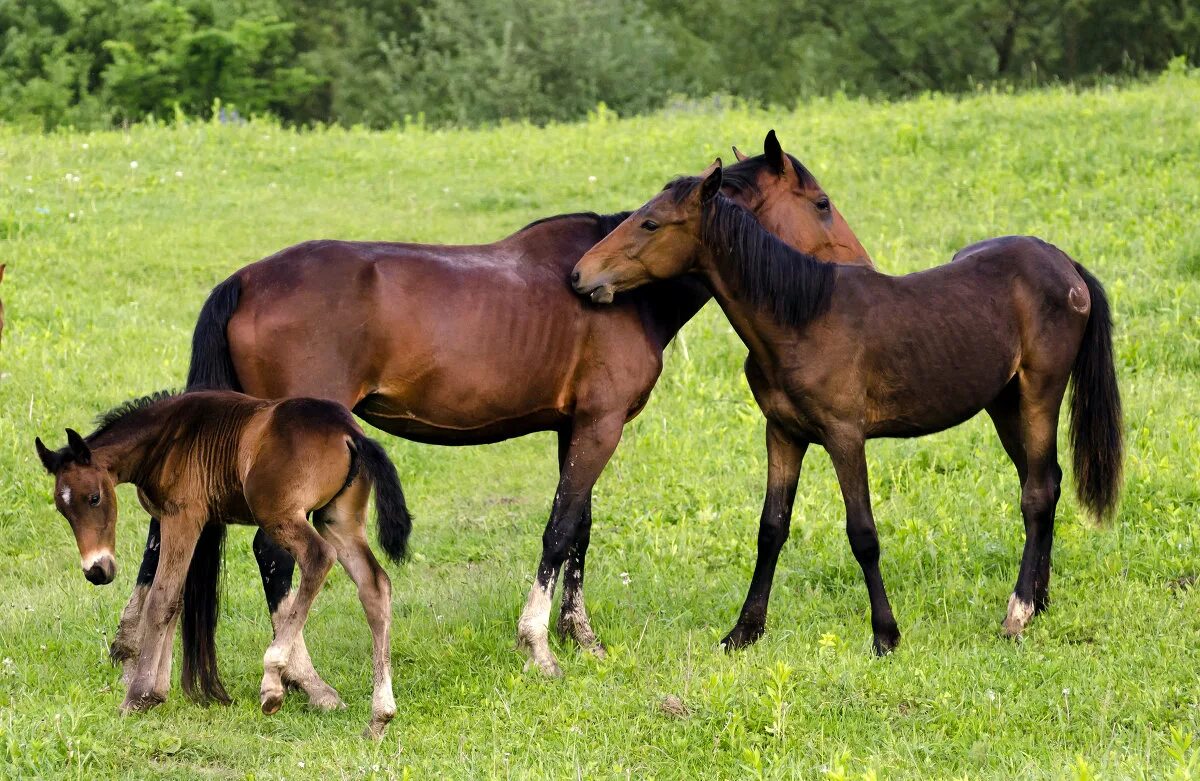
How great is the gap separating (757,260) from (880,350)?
2.39 feet

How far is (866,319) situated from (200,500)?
10.1 ft

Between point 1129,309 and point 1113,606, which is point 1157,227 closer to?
point 1129,309

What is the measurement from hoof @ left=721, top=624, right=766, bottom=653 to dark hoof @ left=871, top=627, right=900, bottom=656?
55cm

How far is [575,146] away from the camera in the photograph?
18594 mm

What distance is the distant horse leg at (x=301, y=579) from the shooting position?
5.47 m

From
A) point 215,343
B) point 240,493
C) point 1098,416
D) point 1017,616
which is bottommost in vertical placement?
point 1017,616

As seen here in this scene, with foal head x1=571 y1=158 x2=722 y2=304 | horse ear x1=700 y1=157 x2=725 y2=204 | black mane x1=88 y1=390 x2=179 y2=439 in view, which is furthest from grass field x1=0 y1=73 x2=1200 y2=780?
horse ear x1=700 y1=157 x2=725 y2=204

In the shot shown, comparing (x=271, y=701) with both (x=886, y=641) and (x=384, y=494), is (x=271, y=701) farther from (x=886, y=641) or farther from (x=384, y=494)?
(x=886, y=641)

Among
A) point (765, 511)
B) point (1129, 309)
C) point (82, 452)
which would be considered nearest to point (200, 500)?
point (82, 452)

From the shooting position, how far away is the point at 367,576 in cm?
573

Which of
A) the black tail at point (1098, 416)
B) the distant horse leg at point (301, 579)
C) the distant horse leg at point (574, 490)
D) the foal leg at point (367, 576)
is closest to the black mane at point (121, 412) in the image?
the distant horse leg at point (301, 579)

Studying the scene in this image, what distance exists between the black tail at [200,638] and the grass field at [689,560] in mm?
108

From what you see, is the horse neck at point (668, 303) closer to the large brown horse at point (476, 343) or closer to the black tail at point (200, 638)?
the large brown horse at point (476, 343)

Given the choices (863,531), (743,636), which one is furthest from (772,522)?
(743,636)
